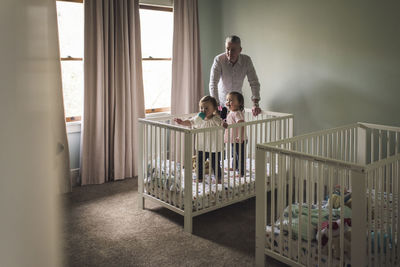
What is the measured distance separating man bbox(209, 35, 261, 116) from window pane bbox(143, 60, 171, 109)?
1003mm

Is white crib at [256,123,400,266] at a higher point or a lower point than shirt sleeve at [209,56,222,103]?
lower

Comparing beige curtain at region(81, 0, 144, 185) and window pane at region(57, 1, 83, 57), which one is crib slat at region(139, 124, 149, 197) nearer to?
beige curtain at region(81, 0, 144, 185)

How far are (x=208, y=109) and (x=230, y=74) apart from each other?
2.03 feet

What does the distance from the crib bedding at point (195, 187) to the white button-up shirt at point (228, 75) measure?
0.85 m

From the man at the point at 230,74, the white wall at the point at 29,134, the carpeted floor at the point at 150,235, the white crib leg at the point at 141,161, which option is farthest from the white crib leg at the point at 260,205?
the white wall at the point at 29,134

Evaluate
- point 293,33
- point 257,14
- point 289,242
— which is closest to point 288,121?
point 293,33

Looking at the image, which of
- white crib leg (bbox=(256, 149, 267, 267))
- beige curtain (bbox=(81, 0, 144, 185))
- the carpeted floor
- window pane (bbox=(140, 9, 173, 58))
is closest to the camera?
white crib leg (bbox=(256, 149, 267, 267))

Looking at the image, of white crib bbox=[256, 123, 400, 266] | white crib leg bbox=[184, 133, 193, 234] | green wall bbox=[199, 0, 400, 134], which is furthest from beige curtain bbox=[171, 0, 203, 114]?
white crib bbox=[256, 123, 400, 266]

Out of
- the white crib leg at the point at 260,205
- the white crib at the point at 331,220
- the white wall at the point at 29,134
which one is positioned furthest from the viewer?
the white crib leg at the point at 260,205

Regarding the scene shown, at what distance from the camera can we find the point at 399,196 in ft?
6.24

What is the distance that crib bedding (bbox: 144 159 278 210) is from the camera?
111 inches

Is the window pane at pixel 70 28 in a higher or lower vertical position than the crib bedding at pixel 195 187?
higher

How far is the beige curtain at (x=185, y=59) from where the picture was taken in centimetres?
426

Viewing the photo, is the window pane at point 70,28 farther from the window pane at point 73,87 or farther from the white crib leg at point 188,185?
the white crib leg at point 188,185
